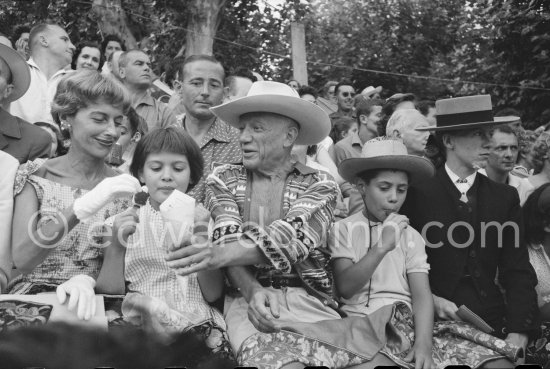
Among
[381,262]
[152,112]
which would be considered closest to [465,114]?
[381,262]

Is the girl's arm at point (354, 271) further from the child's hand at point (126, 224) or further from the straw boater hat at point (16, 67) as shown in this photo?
the straw boater hat at point (16, 67)

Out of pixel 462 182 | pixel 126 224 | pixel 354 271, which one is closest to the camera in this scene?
pixel 126 224

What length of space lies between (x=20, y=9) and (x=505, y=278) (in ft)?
42.3

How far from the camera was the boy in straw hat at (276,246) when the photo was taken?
13.0 ft

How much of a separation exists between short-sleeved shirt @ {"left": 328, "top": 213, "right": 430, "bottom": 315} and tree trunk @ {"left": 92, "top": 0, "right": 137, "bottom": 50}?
33.5ft

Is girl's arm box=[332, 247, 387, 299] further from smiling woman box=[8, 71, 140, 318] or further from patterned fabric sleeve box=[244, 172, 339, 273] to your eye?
smiling woman box=[8, 71, 140, 318]

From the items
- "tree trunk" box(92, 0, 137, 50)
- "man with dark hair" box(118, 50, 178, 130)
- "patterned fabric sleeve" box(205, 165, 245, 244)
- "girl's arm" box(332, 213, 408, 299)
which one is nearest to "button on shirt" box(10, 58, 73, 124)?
"man with dark hair" box(118, 50, 178, 130)

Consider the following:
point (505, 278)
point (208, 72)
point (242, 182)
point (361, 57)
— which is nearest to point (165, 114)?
point (208, 72)

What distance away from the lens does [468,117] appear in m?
5.06

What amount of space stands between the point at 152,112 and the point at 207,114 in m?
1.70

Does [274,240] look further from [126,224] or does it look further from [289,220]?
[126,224]

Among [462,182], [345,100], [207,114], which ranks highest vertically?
[345,100]

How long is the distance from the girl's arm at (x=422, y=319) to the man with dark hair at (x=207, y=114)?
1.65 meters

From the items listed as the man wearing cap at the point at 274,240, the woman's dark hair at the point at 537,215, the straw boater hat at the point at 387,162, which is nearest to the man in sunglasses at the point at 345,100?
the woman's dark hair at the point at 537,215
